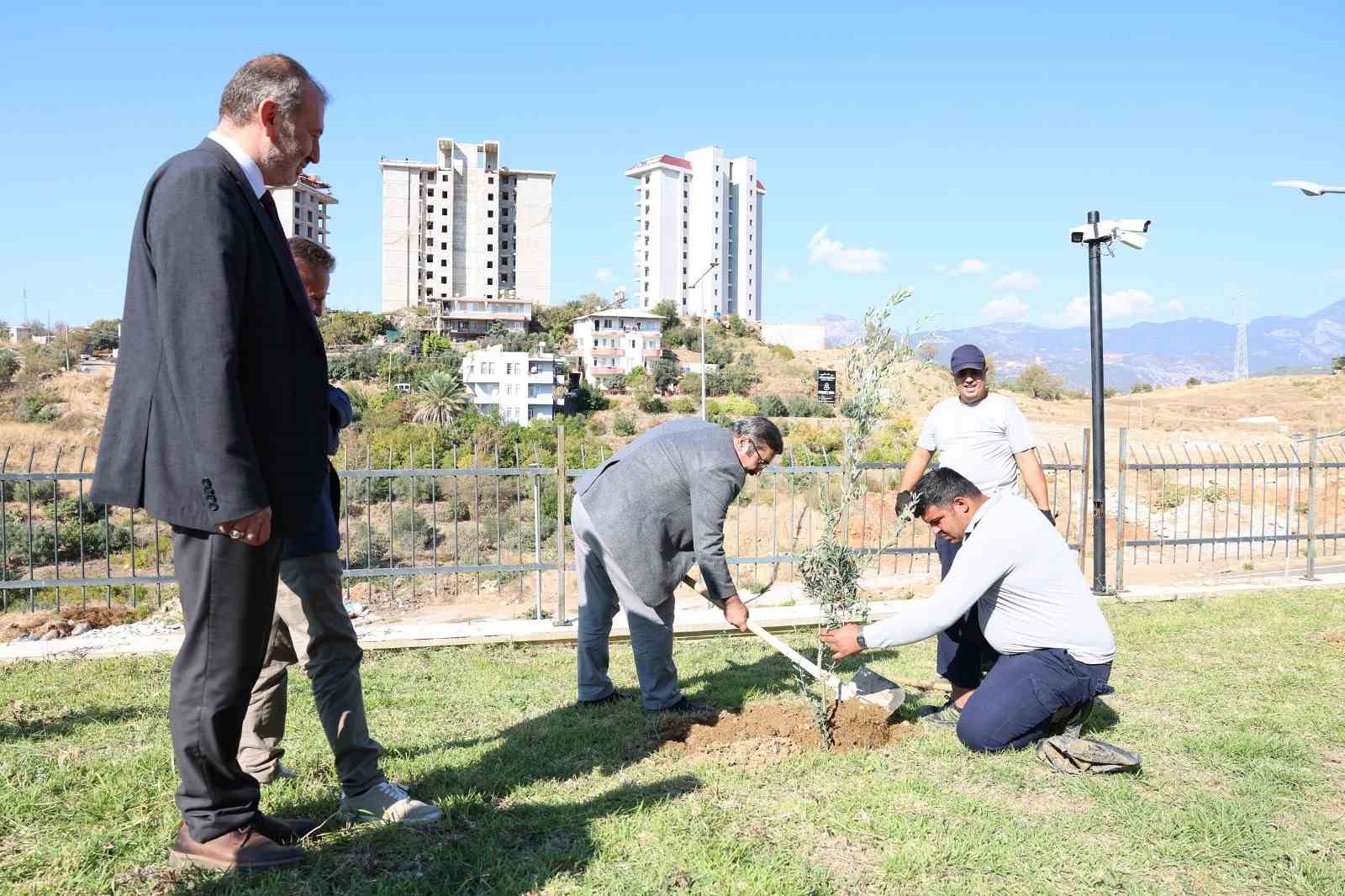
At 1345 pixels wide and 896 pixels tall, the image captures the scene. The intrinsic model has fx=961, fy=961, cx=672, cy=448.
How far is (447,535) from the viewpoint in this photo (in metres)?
22.0

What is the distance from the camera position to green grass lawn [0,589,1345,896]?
3.01m

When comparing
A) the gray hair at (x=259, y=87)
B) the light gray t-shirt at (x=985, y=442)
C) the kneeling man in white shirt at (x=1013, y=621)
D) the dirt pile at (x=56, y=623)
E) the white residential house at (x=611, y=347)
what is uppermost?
the white residential house at (x=611, y=347)

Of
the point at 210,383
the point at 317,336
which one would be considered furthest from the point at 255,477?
the point at 317,336

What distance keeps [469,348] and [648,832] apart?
6653 cm

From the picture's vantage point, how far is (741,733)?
4.49 meters

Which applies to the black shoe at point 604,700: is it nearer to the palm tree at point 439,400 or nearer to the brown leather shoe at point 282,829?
the brown leather shoe at point 282,829

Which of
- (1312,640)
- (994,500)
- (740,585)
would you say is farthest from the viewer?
(740,585)

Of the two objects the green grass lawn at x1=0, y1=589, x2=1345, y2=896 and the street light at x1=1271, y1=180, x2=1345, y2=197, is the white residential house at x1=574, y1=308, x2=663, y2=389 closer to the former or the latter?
the street light at x1=1271, y1=180, x2=1345, y2=197

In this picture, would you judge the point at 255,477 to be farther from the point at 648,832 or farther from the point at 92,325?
the point at 92,325

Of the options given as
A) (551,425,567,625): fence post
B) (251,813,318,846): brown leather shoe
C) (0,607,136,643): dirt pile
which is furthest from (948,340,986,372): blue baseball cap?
(0,607,136,643): dirt pile

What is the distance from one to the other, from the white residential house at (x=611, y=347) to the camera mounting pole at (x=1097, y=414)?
53074mm

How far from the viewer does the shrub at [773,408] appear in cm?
4794

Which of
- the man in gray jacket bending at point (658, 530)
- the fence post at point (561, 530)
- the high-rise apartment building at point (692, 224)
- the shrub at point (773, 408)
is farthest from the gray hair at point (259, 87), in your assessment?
the high-rise apartment building at point (692, 224)

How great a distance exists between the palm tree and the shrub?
1509 cm
